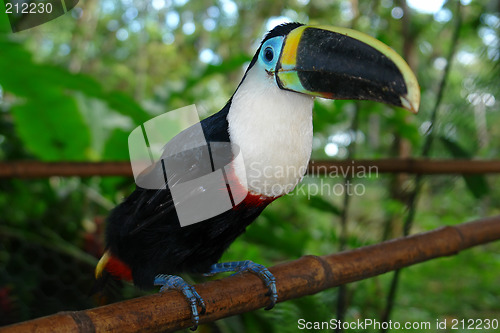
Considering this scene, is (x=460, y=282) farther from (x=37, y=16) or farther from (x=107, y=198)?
(x=37, y=16)

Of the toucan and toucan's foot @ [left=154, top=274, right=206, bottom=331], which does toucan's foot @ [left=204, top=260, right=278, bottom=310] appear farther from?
toucan's foot @ [left=154, top=274, right=206, bottom=331]

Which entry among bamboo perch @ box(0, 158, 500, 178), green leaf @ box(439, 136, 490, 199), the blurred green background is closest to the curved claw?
the blurred green background

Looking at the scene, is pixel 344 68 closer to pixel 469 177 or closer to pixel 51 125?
pixel 469 177

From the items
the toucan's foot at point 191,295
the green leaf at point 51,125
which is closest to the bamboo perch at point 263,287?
the toucan's foot at point 191,295

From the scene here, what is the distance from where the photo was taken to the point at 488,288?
274 cm

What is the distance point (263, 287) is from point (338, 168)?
72cm

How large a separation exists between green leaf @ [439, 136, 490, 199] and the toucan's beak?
3.58 ft

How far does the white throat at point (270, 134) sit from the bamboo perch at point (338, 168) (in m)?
0.68

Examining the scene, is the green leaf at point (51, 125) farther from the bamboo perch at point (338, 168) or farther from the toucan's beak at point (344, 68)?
the toucan's beak at point (344, 68)

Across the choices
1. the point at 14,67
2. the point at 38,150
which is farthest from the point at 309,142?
the point at 38,150

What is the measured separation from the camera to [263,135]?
0.71 meters

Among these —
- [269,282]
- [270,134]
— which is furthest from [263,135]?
[269,282]

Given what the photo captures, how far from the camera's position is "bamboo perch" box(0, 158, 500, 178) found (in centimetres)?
145

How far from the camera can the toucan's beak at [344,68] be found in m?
0.63
